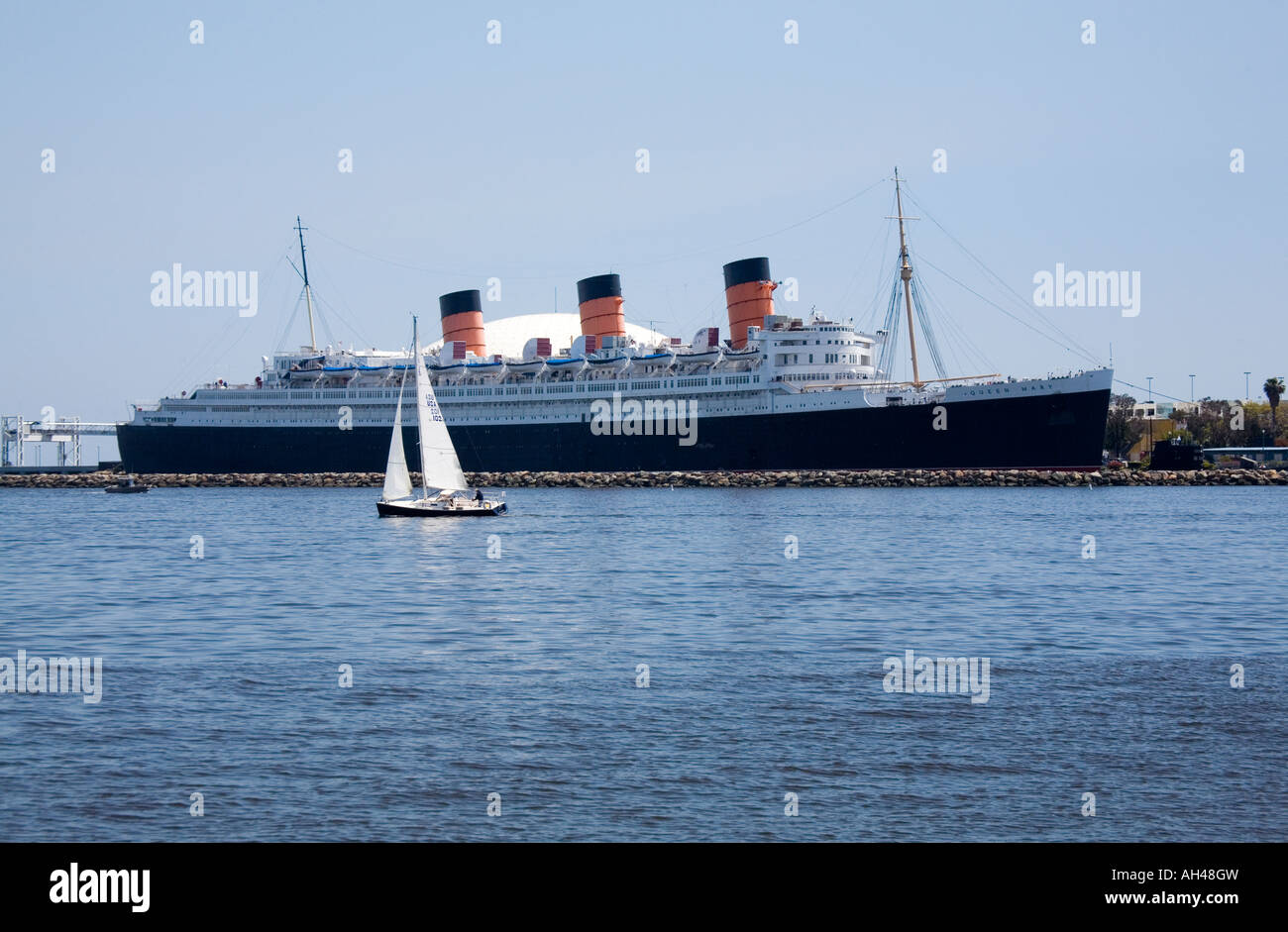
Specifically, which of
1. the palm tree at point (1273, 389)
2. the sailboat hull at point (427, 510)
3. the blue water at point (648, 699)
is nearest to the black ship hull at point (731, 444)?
the sailboat hull at point (427, 510)

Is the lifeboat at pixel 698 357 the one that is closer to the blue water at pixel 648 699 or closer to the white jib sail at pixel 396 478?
the white jib sail at pixel 396 478

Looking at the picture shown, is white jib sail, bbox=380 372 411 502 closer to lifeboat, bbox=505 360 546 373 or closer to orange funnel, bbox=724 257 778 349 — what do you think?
orange funnel, bbox=724 257 778 349

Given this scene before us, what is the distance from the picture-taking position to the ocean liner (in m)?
88.4

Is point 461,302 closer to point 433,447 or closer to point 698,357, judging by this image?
point 698,357

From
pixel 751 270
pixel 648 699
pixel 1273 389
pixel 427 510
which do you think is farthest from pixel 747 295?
pixel 648 699

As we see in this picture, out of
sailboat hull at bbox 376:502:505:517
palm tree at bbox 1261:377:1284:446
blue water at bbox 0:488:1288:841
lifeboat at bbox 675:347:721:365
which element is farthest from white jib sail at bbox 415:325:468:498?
palm tree at bbox 1261:377:1284:446

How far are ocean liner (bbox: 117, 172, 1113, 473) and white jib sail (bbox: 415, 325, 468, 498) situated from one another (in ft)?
141

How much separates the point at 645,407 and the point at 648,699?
297ft

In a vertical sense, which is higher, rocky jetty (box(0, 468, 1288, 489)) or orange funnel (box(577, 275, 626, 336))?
orange funnel (box(577, 275, 626, 336))

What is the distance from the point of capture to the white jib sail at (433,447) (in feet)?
178

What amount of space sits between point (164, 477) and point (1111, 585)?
336ft

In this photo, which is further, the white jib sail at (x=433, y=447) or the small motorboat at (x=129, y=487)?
the small motorboat at (x=129, y=487)

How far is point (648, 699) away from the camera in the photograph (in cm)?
1577
